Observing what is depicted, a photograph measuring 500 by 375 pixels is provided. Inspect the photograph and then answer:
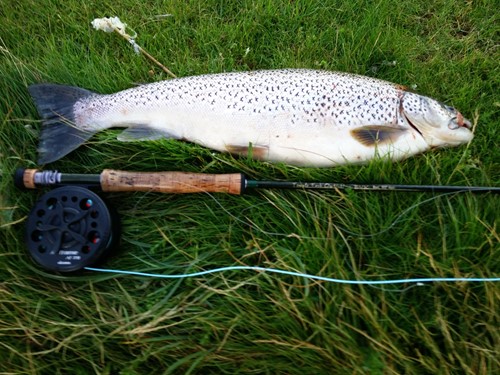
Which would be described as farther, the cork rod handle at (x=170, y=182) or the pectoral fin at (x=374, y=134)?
the pectoral fin at (x=374, y=134)

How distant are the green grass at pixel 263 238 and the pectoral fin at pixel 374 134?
14cm

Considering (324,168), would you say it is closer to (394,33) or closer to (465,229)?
(465,229)

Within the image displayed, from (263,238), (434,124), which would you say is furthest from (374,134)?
(263,238)

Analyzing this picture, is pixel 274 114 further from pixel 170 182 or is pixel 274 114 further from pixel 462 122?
pixel 462 122

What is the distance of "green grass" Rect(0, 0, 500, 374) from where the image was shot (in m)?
1.78

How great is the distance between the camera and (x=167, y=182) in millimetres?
2051

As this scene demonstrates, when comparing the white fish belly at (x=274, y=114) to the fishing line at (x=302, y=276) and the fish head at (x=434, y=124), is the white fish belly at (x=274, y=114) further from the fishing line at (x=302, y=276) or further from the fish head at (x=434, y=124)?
the fishing line at (x=302, y=276)

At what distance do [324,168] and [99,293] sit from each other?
4.38 ft

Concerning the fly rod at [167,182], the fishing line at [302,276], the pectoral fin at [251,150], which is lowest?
the fishing line at [302,276]

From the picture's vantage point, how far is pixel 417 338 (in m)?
1.77

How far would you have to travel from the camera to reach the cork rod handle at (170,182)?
6.66 feet

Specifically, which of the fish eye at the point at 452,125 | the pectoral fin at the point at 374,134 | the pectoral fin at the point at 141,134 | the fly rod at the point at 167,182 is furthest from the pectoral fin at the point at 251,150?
the fish eye at the point at 452,125

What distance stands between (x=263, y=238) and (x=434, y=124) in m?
1.16

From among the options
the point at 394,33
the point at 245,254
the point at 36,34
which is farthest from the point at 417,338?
the point at 36,34
